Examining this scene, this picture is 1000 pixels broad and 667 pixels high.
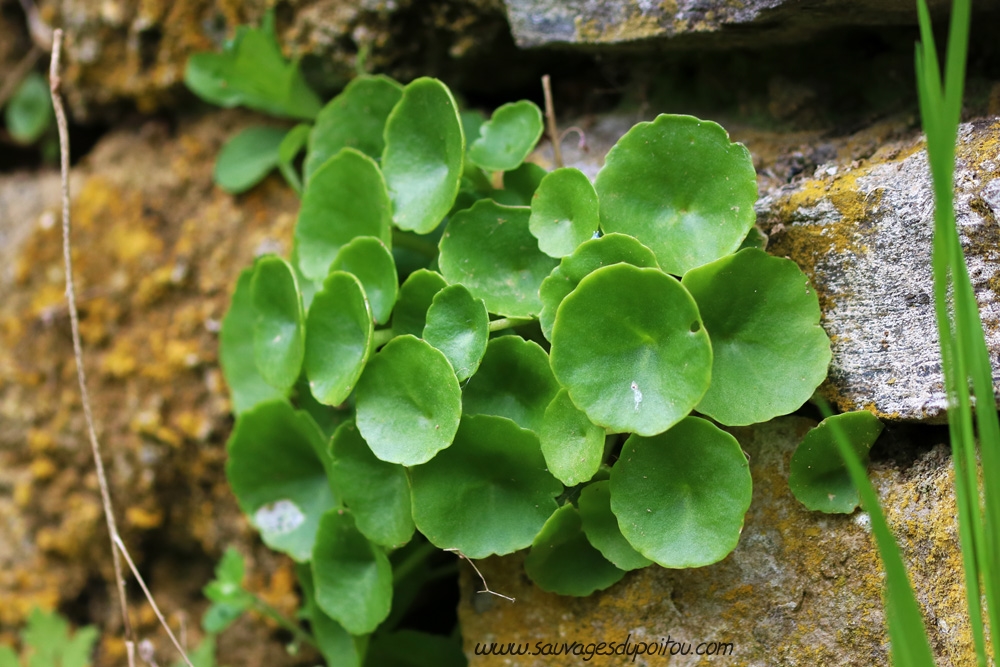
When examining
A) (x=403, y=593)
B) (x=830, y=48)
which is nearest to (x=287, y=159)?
(x=403, y=593)

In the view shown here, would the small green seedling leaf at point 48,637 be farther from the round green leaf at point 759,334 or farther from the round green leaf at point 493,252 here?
the round green leaf at point 759,334

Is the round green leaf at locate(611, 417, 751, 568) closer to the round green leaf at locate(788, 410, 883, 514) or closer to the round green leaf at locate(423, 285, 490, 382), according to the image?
the round green leaf at locate(788, 410, 883, 514)

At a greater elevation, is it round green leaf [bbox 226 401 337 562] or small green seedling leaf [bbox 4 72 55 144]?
small green seedling leaf [bbox 4 72 55 144]

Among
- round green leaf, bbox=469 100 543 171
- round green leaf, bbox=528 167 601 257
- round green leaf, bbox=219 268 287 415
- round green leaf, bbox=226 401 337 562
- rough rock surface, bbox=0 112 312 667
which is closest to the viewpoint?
round green leaf, bbox=528 167 601 257

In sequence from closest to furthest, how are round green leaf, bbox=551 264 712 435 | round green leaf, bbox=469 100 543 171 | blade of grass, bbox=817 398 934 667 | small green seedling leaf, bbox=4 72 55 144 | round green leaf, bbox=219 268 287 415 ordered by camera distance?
1. blade of grass, bbox=817 398 934 667
2. round green leaf, bbox=551 264 712 435
3. round green leaf, bbox=469 100 543 171
4. round green leaf, bbox=219 268 287 415
5. small green seedling leaf, bbox=4 72 55 144

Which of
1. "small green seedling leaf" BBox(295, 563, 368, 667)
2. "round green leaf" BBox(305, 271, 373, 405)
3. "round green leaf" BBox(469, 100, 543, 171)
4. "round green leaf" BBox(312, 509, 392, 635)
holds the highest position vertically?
"round green leaf" BBox(469, 100, 543, 171)

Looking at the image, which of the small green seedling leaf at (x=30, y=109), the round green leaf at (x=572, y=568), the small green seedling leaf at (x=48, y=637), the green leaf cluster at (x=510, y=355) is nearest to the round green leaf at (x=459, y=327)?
the green leaf cluster at (x=510, y=355)

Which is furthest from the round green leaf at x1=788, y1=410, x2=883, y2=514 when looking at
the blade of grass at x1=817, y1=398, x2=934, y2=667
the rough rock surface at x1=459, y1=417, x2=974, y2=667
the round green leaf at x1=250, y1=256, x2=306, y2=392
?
the round green leaf at x1=250, y1=256, x2=306, y2=392

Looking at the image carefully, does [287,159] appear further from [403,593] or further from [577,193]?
[403,593]
